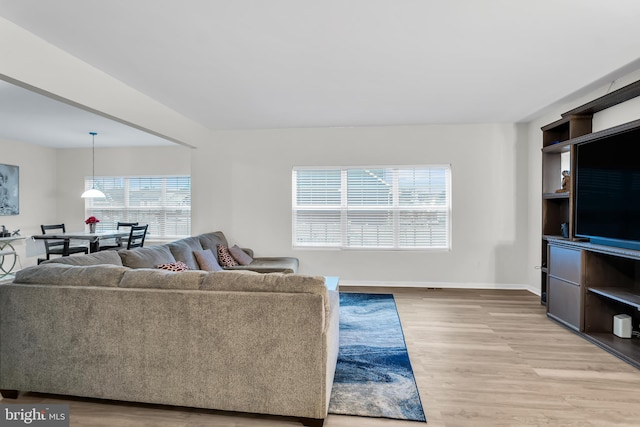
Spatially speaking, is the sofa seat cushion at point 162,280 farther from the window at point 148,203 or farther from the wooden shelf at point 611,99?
the window at point 148,203

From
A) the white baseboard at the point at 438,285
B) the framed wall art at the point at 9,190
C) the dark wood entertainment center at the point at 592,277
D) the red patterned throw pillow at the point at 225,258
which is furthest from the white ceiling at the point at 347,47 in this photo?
the framed wall art at the point at 9,190

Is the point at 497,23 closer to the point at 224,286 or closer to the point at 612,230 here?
the point at 612,230

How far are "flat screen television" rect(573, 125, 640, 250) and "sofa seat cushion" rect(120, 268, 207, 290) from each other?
348cm

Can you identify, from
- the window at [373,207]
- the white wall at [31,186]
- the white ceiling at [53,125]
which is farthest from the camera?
the white wall at [31,186]

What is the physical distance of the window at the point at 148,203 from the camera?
694 centimetres

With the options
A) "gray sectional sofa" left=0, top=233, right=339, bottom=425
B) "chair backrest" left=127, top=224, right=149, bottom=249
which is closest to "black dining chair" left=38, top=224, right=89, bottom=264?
"chair backrest" left=127, top=224, right=149, bottom=249

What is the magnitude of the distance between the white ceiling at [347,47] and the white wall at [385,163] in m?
1.09

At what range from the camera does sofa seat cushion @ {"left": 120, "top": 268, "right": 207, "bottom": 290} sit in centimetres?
204

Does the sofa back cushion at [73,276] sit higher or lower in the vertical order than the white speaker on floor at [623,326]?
higher

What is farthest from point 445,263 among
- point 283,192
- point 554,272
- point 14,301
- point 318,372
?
point 14,301

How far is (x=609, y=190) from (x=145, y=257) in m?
4.39

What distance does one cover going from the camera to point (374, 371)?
101 inches

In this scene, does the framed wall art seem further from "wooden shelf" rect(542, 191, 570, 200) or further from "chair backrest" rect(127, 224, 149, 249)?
"wooden shelf" rect(542, 191, 570, 200)

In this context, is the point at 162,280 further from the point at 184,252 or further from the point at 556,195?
Answer: the point at 556,195
